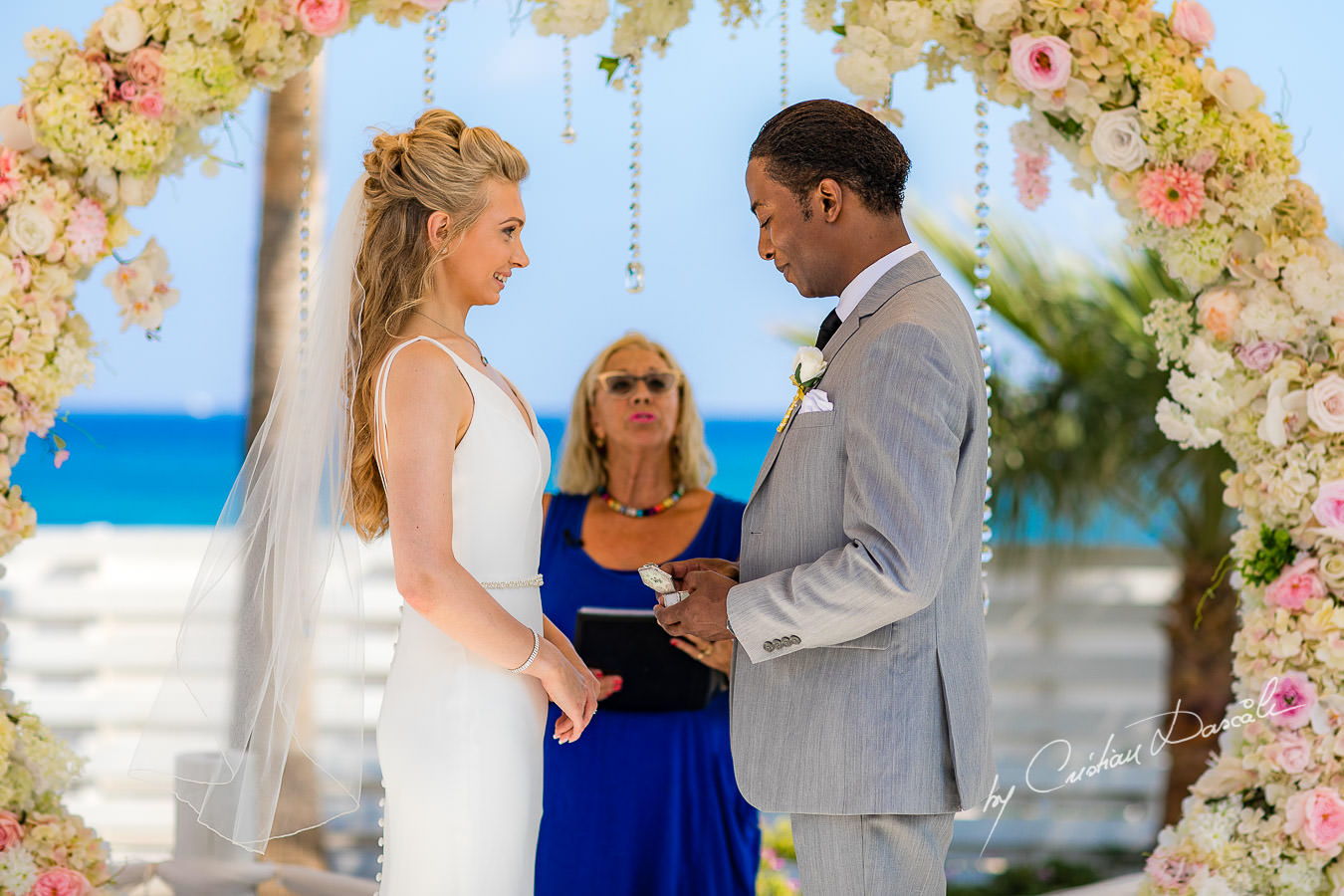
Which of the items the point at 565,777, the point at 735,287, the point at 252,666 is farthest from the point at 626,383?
the point at 735,287

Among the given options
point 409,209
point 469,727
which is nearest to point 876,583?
point 469,727

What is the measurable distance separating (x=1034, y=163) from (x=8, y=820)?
2948mm

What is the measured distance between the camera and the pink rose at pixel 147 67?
2.76 m

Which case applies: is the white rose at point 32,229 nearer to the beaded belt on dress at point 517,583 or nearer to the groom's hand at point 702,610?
the beaded belt on dress at point 517,583

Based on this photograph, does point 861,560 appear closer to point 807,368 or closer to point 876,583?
point 876,583

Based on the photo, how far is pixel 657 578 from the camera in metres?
2.38

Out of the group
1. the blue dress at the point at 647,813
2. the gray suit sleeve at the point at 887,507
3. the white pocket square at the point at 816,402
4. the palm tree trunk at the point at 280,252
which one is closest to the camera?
the gray suit sleeve at the point at 887,507

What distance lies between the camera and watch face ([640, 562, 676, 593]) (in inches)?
93.0

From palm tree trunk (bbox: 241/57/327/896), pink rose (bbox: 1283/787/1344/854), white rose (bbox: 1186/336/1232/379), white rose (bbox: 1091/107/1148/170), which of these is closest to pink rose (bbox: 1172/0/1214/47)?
white rose (bbox: 1091/107/1148/170)

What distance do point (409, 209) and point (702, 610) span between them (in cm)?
99

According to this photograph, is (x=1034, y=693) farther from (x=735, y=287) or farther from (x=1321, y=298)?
(x=735, y=287)

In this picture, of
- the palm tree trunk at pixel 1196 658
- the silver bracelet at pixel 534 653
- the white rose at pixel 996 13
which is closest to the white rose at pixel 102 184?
the silver bracelet at pixel 534 653

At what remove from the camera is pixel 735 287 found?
25047mm

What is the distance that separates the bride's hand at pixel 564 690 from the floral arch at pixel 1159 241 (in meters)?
1.29
